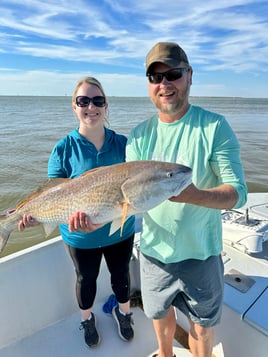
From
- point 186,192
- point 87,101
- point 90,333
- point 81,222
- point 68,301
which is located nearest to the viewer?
point 186,192

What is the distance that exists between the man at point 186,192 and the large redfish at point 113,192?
12 cm

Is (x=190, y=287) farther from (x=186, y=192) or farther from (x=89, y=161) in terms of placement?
(x=89, y=161)

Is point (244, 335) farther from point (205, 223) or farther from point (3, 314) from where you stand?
point (3, 314)

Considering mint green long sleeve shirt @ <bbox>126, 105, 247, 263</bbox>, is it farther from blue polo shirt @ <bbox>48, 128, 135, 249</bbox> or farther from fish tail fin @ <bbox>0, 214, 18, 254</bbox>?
fish tail fin @ <bbox>0, 214, 18, 254</bbox>

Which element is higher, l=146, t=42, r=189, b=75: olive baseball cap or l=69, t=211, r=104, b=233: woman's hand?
l=146, t=42, r=189, b=75: olive baseball cap

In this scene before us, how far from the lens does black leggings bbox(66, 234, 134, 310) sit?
274 centimetres

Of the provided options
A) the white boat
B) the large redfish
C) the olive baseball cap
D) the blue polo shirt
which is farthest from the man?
the white boat

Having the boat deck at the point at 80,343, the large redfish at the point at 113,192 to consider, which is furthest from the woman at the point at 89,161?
the boat deck at the point at 80,343

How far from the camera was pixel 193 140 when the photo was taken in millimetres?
1896

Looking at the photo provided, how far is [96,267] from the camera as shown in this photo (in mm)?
2850

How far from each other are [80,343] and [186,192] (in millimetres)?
2379

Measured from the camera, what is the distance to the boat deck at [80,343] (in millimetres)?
3021

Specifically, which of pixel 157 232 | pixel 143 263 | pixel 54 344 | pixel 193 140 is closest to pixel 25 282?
pixel 54 344

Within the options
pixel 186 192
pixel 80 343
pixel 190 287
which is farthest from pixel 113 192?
pixel 80 343
